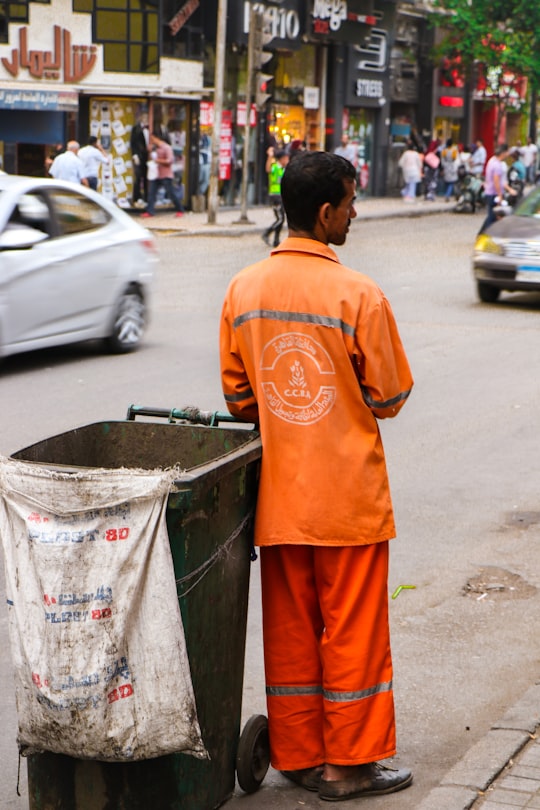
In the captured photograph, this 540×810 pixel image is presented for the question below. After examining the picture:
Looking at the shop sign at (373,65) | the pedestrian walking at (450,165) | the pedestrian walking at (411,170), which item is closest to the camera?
the pedestrian walking at (411,170)

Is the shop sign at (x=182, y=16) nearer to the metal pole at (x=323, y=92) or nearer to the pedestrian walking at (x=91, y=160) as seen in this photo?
the pedestrian walking at (x=91, y=160)

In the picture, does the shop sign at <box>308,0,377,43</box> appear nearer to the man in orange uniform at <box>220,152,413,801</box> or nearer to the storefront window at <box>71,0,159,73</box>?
the storefront window at <box>71,0,159,73</box>

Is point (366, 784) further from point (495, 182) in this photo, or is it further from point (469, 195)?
point (469, 195)

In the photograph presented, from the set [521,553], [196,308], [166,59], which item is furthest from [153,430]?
[166,59]

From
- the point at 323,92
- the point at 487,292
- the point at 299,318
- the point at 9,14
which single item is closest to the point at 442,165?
the point at 323,92

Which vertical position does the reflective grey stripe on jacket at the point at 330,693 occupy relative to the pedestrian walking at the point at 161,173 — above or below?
below

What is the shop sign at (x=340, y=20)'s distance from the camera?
36.6 m

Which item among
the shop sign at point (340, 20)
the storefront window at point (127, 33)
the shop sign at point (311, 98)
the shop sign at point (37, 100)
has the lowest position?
the shop sign at point (37, 100)

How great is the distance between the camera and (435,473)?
316 inches

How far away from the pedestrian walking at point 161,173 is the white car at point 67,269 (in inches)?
651

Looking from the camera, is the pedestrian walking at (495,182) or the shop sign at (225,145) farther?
the shop sign at (225,145)

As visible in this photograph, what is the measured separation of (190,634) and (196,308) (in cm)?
1189

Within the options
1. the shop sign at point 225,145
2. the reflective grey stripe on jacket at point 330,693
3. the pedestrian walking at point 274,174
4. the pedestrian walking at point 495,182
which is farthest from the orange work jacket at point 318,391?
the shop sign at point 225,145

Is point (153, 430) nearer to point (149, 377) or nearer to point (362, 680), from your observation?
point (362, 680)
